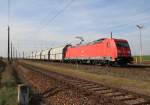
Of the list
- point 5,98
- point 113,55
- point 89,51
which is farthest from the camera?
point 89,51

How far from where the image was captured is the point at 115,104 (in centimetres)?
1048

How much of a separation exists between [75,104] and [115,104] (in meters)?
1.52

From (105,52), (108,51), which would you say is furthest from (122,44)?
(105,52)

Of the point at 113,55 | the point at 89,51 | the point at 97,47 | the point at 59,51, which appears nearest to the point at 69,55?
the point at 59,51

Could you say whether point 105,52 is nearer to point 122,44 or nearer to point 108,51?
point 108,51

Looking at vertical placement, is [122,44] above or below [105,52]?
above

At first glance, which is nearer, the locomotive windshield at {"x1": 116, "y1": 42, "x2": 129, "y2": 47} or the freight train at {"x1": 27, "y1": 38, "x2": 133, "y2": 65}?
the freight train at {"x1": 27, "y1": 38, "x2": 133, "y2": 65}

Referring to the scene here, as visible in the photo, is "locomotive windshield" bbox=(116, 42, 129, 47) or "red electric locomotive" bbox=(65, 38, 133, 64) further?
"locomotive windshield" bbox=(116, 42, 129, 47)

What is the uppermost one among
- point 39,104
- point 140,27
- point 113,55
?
point 140,27

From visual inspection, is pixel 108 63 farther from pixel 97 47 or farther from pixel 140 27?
pixel 140 27

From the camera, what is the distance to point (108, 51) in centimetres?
3528

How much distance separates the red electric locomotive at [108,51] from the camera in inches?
1331

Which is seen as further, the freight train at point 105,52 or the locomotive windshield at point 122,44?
the locomotive windshield at point 122,44

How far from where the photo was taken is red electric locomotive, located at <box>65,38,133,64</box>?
111 ft
